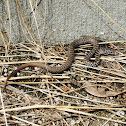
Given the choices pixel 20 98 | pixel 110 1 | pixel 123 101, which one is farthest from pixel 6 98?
pixel 110 1

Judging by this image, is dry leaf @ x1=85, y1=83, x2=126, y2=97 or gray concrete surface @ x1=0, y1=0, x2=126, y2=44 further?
gray concrete surface @ x1=0, y1=0, x2=126, y2=44

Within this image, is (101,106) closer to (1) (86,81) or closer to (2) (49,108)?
(1) (86,81)

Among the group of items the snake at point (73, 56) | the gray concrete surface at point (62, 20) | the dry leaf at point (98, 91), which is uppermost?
the gray concrete surface at point (62, 20)

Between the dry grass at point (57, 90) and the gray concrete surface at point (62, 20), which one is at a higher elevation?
the gray concrete surface at point (62, 20)

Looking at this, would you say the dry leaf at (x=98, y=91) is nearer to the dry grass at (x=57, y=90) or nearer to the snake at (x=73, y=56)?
the dry grass at (x=57, y=90)

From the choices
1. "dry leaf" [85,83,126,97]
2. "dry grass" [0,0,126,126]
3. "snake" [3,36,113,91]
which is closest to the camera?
"dry grass" [0,0,126,126]

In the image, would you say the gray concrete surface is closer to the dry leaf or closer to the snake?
the snake

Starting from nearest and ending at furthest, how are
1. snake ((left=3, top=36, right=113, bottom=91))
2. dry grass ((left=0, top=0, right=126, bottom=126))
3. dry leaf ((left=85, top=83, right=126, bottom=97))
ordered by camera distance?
dry grass ((left=0, top=0, right=126, bottom=126)), dry leaf ((left=85, top=83, right=126, bottom=97)), snake ((left=3, top=36, right=113, bottom=91))

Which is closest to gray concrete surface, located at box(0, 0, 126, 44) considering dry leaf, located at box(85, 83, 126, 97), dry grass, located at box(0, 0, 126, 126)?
dry grass, located at box(0, 0, 126, 126)

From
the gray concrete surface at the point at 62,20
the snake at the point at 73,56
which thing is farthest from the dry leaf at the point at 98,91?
the gray concrete surface at the point at 62,20
